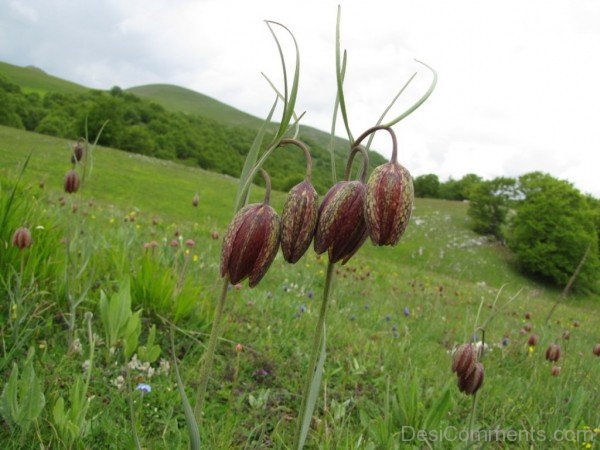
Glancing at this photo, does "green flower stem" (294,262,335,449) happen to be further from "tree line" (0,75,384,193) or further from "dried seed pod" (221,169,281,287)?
"tree line" (0,75,384,193)

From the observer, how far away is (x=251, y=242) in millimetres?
1052

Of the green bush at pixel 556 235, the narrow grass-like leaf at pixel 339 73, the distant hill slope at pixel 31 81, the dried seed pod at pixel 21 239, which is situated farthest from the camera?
the distant hill slope at pixel 31 81

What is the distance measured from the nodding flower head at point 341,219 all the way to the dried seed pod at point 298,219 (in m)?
0.02

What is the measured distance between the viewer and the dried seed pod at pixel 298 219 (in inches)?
40.2

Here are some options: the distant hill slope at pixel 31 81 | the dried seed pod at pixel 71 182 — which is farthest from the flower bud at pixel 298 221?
the distant hill slope at pixel 31 81

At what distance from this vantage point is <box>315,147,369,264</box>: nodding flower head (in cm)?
103

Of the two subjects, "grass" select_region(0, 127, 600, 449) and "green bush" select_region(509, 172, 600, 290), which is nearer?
"grass" select_region(0, 127, 600, 449)

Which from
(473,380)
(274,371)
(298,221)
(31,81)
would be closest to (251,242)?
(298,221)

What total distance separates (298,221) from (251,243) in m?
0.12

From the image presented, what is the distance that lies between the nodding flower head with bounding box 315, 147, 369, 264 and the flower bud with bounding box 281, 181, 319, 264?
1.0 inches

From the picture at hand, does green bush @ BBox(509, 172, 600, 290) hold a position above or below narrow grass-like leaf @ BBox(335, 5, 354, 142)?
above

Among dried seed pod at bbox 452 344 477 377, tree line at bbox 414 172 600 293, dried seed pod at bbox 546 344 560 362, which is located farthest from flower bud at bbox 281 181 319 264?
tree line at bbox 414 172 600 293

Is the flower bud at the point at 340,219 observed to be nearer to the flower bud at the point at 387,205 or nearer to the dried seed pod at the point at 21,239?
the flower bud at the point at 387,205

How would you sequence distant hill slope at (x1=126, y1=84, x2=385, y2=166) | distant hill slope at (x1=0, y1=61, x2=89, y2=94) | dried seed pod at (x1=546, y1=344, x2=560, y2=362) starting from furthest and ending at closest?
distant hill slope at (x1=126, y1=84, x2=385, y2=166) → distant hill slope at (x1=0, y1=61, x2=89, y2=94) → dried seed pod at (x1=546, y1=344, x2=560, y2=362)
